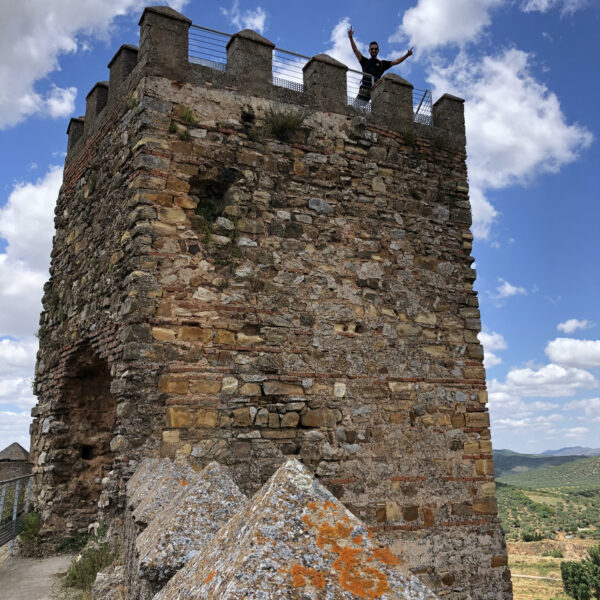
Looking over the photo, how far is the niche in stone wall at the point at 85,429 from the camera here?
6949 mm

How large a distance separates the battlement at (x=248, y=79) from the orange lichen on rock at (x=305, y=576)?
584 cm

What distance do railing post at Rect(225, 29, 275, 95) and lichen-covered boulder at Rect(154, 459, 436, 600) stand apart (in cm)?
579

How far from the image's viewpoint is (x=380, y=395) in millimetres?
6262

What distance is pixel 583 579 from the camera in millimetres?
25953

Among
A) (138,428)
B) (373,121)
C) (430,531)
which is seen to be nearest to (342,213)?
(373,121)

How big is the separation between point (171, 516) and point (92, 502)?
17.9 feet

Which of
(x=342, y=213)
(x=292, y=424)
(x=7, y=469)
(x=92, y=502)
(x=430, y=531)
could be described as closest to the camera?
(x=292, y=424)

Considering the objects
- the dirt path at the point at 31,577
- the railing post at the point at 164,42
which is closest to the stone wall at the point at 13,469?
the dirt path at the point at 31,577

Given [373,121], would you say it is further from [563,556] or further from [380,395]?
[563,556]

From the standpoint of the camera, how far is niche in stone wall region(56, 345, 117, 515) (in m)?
6.95

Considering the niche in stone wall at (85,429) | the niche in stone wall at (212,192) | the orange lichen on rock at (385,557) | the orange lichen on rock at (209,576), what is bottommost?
the orange lichen on rock at (209,576)

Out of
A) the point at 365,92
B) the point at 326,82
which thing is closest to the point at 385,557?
the point at 326,82

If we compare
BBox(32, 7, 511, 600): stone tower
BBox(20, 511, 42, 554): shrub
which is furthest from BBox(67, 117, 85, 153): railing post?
BBox(20, 511, 42, 554): shrub

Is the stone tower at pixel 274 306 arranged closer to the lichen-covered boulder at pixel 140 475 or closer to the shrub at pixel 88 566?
the lichen-covered boulder at pixel 140 475
